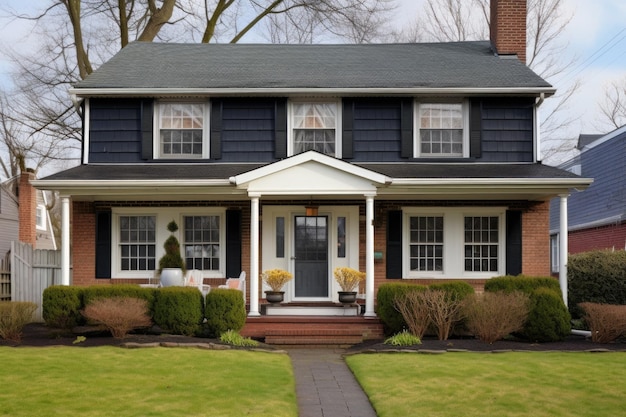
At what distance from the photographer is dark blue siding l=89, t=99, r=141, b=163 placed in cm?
1814

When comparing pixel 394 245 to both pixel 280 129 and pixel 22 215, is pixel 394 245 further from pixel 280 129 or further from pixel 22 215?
pixel 22 215

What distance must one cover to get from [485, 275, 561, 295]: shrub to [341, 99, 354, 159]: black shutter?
4.60 metres

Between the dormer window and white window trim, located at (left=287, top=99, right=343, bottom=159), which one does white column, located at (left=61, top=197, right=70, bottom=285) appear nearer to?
white window trim, located at (left=287, top=99, right=343, bottom=159)

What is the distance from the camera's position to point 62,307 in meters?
14.8

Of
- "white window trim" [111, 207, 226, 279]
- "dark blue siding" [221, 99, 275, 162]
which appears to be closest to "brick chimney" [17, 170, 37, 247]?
"white window trim" [111, 207, 226, 279]

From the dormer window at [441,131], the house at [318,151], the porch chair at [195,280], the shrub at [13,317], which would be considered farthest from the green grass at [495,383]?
the dormer window at [441,131]

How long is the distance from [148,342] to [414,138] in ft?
25.7

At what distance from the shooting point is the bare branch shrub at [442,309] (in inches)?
560

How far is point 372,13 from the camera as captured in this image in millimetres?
31234

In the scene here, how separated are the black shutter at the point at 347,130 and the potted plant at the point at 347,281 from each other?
2805mm

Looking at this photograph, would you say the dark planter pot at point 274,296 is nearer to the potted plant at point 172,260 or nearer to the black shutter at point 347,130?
the potted plant at point 172,260

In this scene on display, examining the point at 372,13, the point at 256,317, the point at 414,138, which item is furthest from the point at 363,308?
the point at 372,13

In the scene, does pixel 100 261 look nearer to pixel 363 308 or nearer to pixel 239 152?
pixel 239 152

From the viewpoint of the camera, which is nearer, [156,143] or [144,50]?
[156,143]
